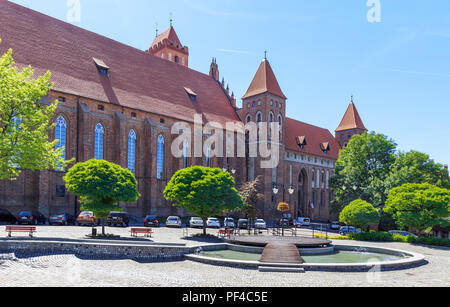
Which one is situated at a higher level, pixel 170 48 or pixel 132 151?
pixel 170 48

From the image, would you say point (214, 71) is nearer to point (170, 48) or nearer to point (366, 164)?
point (170, 48)

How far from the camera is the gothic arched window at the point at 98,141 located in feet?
128

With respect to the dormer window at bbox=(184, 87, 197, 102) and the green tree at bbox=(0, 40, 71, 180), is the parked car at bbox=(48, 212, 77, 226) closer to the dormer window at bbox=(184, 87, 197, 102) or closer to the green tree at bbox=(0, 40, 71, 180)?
the green tree at bbox=(0, 40, 71, 180)

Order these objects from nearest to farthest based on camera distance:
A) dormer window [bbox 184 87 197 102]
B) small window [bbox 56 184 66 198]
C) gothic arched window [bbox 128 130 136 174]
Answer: small window [bbox 56 184 66 198] < gothic arched window [bbox 128 130 136 174] < dormer window [bbox 184 87 197 102]

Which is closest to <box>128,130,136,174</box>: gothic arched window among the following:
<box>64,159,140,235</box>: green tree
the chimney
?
<box>64,159,140,235</box>: green tree

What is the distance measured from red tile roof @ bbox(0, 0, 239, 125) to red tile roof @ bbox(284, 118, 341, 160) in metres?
12.3

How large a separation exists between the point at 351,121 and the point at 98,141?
52.8 meters

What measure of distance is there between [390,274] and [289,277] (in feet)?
14.1

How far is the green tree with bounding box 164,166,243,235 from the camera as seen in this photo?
25016 mm

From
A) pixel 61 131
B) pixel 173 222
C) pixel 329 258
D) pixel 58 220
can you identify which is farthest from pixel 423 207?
pixel 61 131

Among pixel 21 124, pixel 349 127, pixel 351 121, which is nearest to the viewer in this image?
pixel 21 124

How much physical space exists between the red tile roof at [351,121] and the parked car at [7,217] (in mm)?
61488

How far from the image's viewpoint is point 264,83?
185 feet

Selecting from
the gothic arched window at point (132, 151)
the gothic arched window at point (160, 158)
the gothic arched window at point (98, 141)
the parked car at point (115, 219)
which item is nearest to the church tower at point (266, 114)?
the gothic arched window at point (160, 158)
